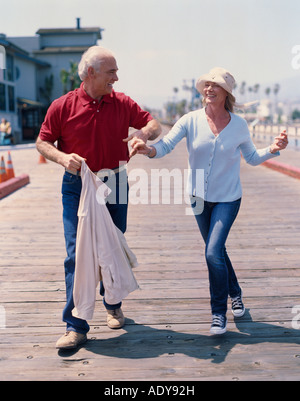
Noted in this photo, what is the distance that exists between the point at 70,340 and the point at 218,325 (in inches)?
40.6

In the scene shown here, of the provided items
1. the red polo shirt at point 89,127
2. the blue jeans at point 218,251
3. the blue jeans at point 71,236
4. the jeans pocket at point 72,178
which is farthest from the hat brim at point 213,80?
the jeans pocket at point 72,178

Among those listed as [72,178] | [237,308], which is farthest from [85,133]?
[237,308]

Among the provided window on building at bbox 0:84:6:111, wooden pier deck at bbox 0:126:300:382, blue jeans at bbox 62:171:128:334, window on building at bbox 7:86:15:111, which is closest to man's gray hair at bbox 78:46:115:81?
blue jeans at bbox 62:171:128:334

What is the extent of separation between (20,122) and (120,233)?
4196 centimetres

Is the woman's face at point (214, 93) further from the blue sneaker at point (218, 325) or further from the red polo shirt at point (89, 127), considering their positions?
the blue sneaker at point (218, 325)

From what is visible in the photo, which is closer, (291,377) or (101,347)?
(291,377)

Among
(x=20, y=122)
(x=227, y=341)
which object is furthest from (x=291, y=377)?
(x=20, y=122)

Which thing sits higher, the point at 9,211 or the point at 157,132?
the point at 157,132

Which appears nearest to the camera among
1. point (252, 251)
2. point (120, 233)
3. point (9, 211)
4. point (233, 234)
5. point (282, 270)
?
point (120, 233)

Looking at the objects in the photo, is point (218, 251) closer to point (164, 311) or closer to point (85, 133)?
point (164, 311)

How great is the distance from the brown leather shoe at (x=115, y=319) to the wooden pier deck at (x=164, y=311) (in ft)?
0.19

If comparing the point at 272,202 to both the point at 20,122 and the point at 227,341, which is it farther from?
the point at 20,122

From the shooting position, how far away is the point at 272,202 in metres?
10.4

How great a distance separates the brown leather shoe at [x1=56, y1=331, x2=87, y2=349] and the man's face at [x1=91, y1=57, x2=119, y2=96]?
166cm
